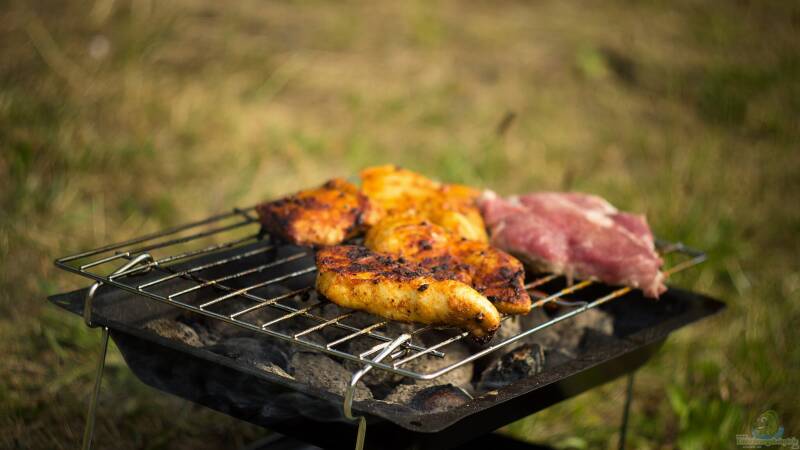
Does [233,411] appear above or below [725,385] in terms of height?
above

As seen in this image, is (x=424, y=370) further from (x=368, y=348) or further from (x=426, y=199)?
(x=426, y=199)

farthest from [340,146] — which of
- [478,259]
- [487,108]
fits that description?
[478,259]

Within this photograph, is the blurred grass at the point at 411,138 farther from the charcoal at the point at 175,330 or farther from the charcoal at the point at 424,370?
the charcoal at the point at 424,370

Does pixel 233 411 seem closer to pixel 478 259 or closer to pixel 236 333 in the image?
pixel 236 333

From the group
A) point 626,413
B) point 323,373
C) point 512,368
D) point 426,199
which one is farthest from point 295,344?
point 626,413

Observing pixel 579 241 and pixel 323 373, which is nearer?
pixel 323 373

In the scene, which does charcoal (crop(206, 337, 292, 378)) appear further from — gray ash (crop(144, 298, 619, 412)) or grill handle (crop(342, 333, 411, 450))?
grill handle (crop(342, 333, 411, 450))

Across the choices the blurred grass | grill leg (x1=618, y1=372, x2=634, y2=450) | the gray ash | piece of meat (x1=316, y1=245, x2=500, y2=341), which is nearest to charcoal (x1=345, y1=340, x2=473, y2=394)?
the gray ash
